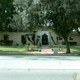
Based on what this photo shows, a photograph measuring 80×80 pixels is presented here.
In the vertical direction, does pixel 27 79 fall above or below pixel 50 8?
below

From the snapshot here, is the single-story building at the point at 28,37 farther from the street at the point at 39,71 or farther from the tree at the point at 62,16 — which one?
the street at the point at 39,71

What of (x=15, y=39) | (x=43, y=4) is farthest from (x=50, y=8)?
(x=15, y=39)

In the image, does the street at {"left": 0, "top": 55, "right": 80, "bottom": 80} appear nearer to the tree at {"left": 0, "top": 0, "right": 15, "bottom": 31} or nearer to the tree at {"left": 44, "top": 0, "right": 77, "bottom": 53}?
the tree at {"left": 44, "top": 0, "right": 77, "bottom": 53}

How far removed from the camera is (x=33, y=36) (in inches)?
1961

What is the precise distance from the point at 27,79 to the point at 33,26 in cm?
1667

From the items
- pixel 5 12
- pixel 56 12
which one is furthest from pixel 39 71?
pixel 5 12

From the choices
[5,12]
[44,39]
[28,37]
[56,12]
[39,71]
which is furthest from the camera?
[44,39]

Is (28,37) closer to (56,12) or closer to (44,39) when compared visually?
(44,39)

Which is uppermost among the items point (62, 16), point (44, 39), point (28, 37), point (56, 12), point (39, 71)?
point (56, 12)

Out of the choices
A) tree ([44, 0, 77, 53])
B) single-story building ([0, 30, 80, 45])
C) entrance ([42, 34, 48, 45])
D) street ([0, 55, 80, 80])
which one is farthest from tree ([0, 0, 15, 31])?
street ([0, 55, 80, 80])

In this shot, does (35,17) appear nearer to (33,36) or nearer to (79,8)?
(79,8)

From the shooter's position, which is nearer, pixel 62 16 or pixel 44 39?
pixel 62 16

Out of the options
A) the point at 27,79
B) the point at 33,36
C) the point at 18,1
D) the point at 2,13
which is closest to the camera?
the point at 27,79

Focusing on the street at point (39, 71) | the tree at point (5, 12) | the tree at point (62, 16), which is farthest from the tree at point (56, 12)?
the tree at point (5, 12)
